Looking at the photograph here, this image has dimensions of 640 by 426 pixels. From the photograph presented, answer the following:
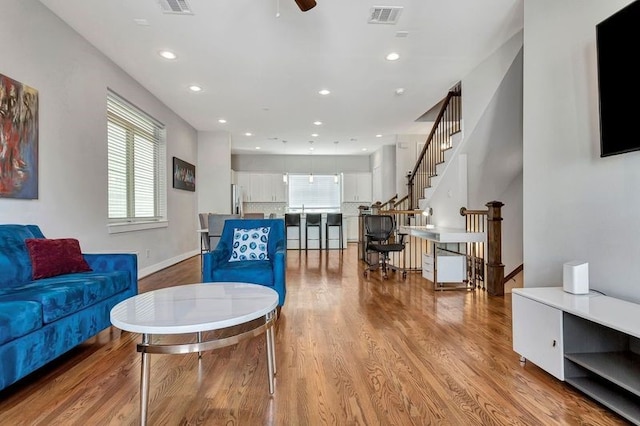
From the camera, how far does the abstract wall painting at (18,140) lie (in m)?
2.58

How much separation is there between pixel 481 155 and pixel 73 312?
16.3 ft

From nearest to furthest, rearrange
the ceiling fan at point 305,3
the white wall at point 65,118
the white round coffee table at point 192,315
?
the white round coffee table at point 192,315
the ceiling fan at point 305,3
the white wall at point 65,118

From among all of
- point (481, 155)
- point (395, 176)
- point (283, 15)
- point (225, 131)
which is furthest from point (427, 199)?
point (225, 131)

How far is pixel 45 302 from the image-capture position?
1.93 m

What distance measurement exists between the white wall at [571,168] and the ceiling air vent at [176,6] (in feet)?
9.71

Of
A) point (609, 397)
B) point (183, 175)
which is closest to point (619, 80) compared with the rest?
point (609, 397)

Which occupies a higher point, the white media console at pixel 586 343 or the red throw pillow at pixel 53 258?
the red throw pillow at pixel 53 258

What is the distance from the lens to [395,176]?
8781 mm

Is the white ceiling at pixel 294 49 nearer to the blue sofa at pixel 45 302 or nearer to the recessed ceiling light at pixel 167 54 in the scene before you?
the recessed ceiling light at pixel 167 54

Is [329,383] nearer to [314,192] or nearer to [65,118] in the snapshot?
[65,118]

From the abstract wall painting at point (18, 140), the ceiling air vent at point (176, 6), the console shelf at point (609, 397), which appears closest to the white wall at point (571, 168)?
the console shelf at point (609, 397)

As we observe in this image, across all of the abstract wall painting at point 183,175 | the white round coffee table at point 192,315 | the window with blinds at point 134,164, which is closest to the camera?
the white round coffee table at point 192,315

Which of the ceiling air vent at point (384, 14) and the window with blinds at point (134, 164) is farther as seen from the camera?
the window with blinds at point (134, 164)

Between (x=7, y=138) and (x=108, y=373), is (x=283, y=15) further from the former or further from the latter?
(x=108, y=373)
